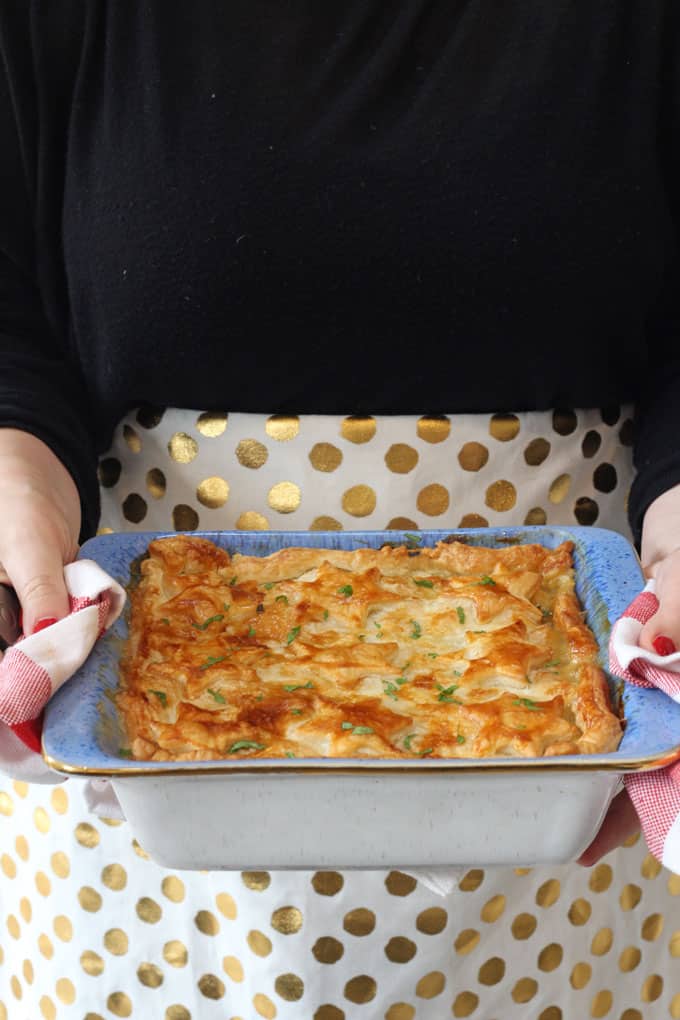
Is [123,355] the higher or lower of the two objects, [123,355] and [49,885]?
the higher

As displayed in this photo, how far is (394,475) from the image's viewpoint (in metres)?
1.31

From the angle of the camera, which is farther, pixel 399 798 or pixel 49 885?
pixel 49 885

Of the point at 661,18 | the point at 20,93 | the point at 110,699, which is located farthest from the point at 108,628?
the point at 661,18

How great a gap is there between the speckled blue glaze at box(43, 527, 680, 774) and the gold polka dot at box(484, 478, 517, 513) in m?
0.10

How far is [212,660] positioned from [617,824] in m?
0.40

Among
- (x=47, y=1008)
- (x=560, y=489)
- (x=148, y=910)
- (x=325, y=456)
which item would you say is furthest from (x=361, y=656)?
(x=47, y=1008)

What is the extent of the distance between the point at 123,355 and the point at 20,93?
321 mm

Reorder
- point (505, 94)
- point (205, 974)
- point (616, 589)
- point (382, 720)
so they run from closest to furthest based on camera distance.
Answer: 1. point (382, 720)
2. point (616, 589)
3. point (505, 94)
4. point (205, 974)

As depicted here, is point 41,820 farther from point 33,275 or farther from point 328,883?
point 33,275

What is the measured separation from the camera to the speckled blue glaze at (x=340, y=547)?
0.89m

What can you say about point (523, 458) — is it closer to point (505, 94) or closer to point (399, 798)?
point (505, 94)

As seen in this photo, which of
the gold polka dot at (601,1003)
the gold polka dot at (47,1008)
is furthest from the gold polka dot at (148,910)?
the gold polka dot at (601,1003)

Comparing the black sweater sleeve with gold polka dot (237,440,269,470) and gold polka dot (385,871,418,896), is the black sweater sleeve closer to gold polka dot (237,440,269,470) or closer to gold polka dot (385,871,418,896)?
gold polka dot (237,440,269,470)

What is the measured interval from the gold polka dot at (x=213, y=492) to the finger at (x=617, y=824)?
0.55m
